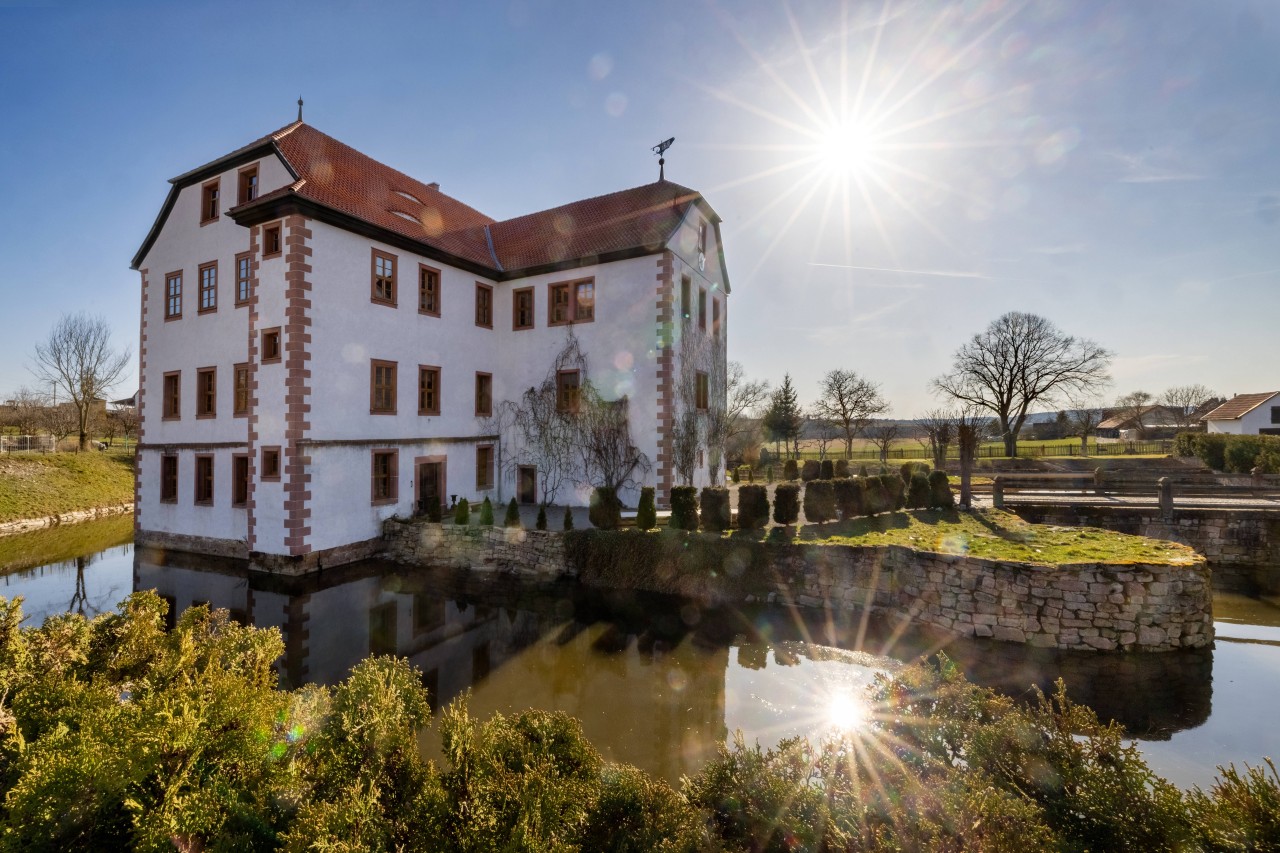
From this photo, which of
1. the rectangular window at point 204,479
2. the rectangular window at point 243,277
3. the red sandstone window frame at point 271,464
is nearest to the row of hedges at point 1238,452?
the red sandstone window frame at point 271,464

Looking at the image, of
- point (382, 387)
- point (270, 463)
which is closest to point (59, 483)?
point (270, 463)

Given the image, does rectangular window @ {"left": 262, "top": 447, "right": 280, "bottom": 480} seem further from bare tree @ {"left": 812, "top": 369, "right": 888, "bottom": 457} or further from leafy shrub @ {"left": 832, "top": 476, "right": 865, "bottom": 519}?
bare tree @ {"left": 812, "top": 369, "right": 888, "bottom": 457}

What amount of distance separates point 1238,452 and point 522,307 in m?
33.3

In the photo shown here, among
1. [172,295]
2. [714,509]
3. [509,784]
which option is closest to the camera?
[509,784]

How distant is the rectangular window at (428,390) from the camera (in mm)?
16500

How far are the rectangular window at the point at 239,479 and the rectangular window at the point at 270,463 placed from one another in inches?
72.3

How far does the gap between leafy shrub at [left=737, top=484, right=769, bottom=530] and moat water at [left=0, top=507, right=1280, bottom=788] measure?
269 cm

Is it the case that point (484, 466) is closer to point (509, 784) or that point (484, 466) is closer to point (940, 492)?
point (940, 492)

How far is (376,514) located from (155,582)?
5009 millimetres

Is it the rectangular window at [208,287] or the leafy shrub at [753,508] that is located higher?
the rectangular window at [208,287]

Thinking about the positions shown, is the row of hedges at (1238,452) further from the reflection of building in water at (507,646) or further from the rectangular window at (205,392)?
the rectangular window at (205,392)

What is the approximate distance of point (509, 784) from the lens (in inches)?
117

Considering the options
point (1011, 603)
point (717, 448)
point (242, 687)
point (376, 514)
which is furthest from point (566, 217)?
point (242, 687)

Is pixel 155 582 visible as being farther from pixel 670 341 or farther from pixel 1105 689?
pixel 1105 689
